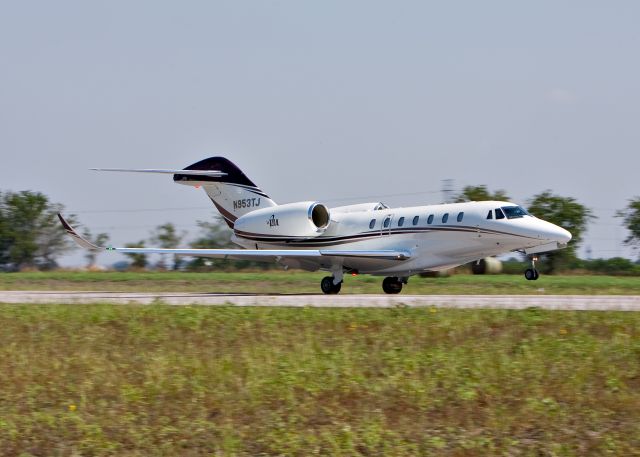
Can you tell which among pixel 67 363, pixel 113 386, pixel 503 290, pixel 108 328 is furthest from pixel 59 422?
pixel 503 290

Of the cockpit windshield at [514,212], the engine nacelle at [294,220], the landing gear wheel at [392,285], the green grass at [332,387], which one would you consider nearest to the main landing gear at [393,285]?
the landing gear wheel at [392,285]

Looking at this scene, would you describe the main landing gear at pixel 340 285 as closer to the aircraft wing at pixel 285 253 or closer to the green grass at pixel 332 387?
the aircraft wing at pixel 285 253

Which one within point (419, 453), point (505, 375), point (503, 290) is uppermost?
point (503, 290)

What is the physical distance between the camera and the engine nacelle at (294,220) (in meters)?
34.6

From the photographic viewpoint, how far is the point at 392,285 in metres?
34.1

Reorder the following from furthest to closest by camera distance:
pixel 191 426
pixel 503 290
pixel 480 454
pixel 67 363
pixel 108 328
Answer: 1. pixel 503 290
2. pixel 108 328
3. pixel 67 363
4. pixel 191 426
5. pixel 480 454

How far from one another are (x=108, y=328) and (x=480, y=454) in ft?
29.4

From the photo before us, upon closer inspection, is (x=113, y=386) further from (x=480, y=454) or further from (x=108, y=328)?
(x=480, y=454)

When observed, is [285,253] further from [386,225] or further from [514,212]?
[514,212]

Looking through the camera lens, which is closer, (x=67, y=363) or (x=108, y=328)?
(x=67, y=363)

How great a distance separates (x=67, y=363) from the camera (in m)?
16.0

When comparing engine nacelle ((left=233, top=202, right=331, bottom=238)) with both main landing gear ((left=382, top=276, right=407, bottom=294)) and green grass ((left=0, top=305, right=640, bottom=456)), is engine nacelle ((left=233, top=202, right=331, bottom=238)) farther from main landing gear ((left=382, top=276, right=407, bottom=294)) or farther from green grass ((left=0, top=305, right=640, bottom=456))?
green grass ((left=0, top=305, right=640, bottom=456))

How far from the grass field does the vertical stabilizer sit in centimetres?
311

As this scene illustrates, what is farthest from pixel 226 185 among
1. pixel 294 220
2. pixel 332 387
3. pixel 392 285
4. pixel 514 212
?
pixel 332 387
